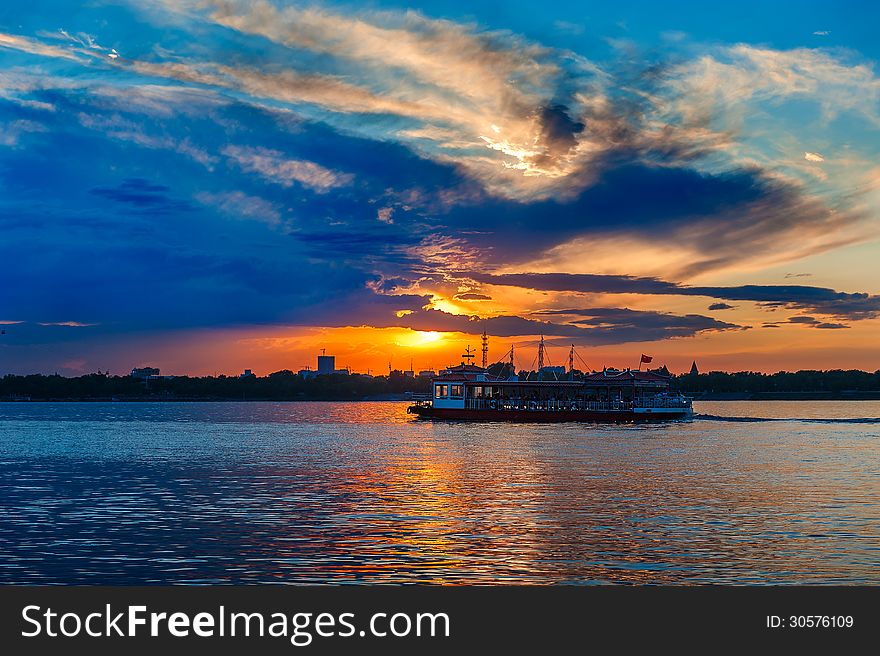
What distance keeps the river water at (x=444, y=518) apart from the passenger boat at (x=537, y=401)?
83.3 m

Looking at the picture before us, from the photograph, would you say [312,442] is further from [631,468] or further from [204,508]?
[204,508]

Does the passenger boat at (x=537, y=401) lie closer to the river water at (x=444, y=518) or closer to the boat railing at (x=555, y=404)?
the boat railing at (x=555, y=404)

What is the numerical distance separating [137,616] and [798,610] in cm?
1704

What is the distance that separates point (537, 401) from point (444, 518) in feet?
465

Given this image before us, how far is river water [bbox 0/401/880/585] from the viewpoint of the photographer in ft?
102

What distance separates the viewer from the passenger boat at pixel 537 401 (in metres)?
172

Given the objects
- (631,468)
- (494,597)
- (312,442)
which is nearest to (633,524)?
(494,597)

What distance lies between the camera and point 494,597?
2631 cm

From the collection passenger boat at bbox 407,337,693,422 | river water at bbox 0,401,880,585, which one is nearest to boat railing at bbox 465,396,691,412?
passenger boat at bbox 407,337,693,422

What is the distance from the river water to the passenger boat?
273ft

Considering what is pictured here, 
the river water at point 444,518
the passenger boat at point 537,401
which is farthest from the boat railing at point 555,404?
the river water at point 444,518

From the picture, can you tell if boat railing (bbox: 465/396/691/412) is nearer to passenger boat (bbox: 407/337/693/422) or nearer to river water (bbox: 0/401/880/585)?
passenger boat (bbox: 407/337/693/422)

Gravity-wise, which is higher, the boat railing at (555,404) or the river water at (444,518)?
the boat railing at (555,404)

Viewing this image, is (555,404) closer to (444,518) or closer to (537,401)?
(537,401)
